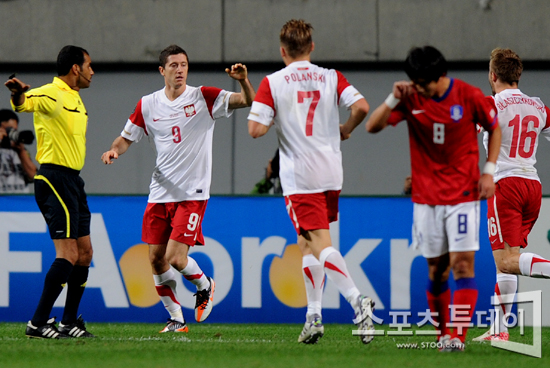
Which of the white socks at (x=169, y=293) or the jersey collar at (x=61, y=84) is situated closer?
the jersey collar at (x=61, y=84)

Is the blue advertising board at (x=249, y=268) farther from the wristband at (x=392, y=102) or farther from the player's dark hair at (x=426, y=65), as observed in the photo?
the player's dark hair at (x=426, y=65)

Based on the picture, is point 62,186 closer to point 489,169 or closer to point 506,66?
point 489,169

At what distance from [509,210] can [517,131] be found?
0.68 metres

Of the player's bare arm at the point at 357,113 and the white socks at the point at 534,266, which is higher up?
the player's bare arm at the point at 357,113

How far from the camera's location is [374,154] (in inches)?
559

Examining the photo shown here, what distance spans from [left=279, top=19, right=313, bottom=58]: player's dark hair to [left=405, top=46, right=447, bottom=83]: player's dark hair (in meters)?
1.00

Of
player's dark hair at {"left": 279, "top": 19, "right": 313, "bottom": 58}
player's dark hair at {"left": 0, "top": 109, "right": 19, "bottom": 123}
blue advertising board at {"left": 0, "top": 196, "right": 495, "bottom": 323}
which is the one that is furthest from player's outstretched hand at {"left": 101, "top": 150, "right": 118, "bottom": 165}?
player's dark hair at {"left": 0, "top": 109, "right": 19, "bottom": 123}

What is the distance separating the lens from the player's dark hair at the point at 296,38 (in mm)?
5789

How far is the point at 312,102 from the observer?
5.79 m

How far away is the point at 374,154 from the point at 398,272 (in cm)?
565

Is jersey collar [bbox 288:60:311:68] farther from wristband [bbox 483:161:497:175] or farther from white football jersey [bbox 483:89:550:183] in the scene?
white football jersey [bbox 483:89:550:183]

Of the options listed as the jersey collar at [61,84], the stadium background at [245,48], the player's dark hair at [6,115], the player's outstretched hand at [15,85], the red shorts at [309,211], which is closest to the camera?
the red shorts at [309,211]

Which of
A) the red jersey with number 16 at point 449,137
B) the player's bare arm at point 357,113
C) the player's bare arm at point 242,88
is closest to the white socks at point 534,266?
the red jersey with number 16 at point 449,137

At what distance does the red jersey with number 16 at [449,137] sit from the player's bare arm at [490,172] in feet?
0.25
